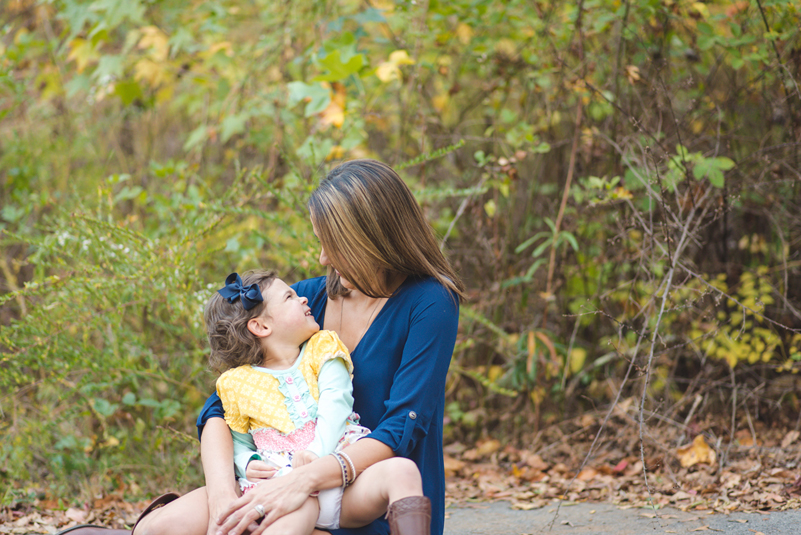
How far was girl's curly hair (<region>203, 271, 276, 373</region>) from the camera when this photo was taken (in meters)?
1.92

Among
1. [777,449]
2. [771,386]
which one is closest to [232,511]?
[777,449]

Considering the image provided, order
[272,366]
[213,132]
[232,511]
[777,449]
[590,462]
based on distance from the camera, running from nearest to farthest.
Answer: [232,511]
[272,366]
[777,449]
[590,462]
[213,132]

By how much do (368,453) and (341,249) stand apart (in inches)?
21.9

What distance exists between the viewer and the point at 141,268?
3012 millimetres

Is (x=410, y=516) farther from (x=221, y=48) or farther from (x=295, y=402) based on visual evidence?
(x=221, y=48)

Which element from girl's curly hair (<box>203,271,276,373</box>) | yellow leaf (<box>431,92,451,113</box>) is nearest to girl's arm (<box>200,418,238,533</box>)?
girl's curly hair (<box>203,271,276,373</box>)

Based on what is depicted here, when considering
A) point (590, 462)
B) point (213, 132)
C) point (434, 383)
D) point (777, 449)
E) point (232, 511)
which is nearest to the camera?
point (232, 511)

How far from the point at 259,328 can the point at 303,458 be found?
418mm

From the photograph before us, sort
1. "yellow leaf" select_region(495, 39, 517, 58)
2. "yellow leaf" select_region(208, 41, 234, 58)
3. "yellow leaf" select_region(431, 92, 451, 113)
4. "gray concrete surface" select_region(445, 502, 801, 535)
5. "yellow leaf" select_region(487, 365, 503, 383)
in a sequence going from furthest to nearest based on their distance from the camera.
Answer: "yellow leaf" select_region(431, 92, 451, 113)
"yellow leaf" select_region(495, 39, 517, 58)
"yellow leaf" select_region(208, 41, 234, 58)
"yellow leaf" select_region(487, 365, 503, 383)
"gray concrete surface" select_region(445, 502, 801, 535)

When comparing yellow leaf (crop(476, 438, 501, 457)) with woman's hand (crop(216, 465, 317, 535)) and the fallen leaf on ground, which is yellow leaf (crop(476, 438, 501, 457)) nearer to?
the fallen leaf on ground

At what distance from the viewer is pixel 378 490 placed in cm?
161

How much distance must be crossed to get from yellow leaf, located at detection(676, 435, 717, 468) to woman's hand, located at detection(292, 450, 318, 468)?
80.1 inches

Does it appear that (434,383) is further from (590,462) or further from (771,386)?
(771,386)

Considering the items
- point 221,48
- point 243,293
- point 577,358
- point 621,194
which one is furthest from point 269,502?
point 221,48
